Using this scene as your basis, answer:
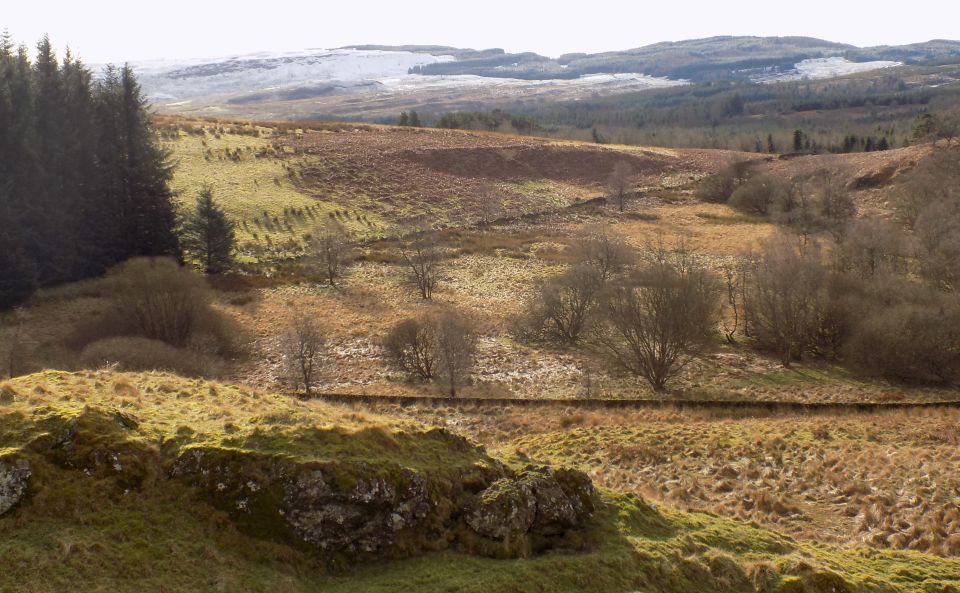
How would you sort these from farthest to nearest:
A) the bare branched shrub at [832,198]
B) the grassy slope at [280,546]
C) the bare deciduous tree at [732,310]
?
the bare branched shrub at [832,198] < the bare deciduous tree at [732,310] < the grassy slope at [280,546]

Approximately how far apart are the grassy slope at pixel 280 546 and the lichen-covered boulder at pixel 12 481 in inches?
4.8

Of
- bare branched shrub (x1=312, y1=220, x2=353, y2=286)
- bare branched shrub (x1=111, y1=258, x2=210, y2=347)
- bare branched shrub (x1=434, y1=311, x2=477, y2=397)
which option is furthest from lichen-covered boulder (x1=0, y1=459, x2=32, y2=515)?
bare branched shrub (x1=312, y1=220, x2=353, y2=286)

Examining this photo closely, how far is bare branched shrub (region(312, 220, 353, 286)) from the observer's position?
40.7 m

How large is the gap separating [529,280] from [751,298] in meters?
14.9

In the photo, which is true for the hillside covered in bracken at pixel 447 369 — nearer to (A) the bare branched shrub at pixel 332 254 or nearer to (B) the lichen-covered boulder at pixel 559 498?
(B) the lichen-covered boulder at pixel 559 498

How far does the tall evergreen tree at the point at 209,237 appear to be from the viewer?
3888cm

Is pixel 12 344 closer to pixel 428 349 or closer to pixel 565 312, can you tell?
pixel 428 349

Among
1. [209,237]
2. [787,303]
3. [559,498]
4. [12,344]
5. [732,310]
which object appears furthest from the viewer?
[209,237]

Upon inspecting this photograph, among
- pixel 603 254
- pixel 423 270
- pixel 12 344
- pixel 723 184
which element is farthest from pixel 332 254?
pixel 723 184

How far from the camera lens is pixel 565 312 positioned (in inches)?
1236

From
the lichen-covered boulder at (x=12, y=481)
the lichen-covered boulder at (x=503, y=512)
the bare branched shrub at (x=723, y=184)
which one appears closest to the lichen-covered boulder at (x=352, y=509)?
the lichen-covered boulder at (x=503, y=512)

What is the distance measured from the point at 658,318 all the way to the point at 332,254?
2282 centimetres

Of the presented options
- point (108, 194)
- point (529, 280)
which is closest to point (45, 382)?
point (108, 194)

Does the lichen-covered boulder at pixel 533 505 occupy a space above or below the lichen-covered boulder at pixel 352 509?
below
